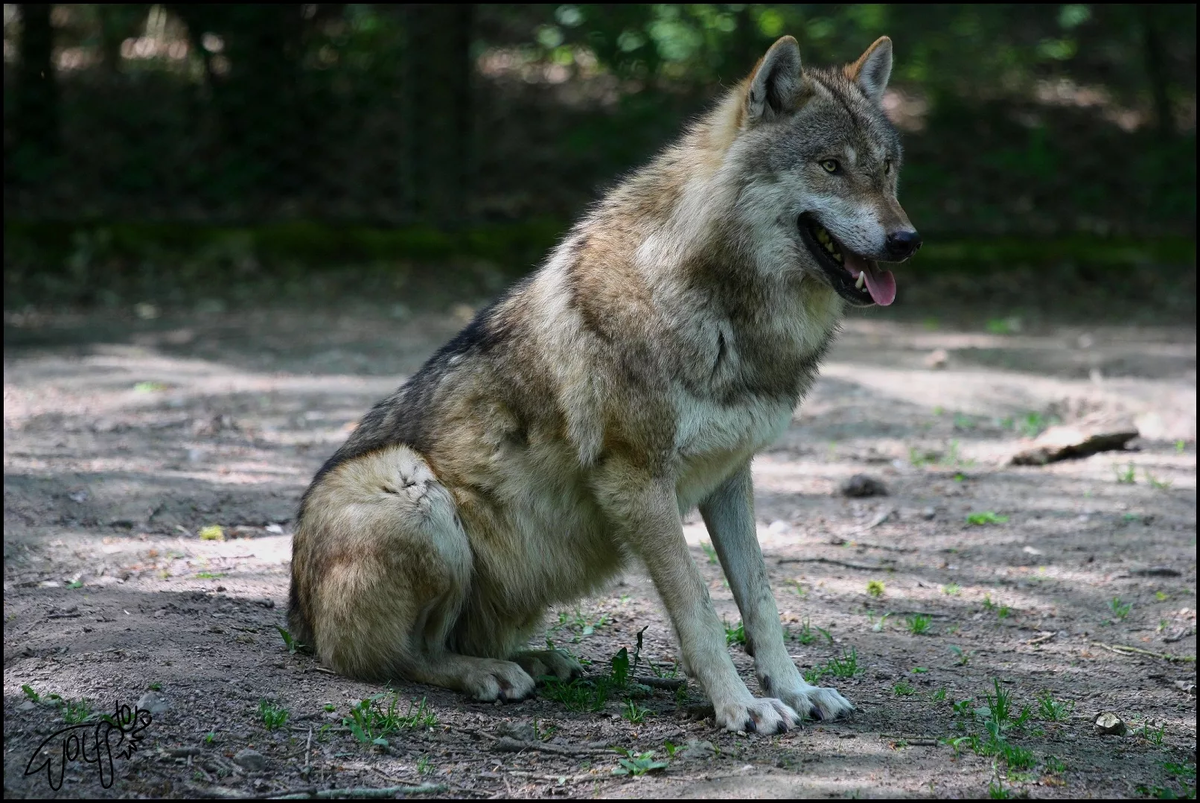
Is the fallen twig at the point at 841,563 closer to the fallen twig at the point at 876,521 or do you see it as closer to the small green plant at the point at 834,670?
the fallen twig at the point at 876,521

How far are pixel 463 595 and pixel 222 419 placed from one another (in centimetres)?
434

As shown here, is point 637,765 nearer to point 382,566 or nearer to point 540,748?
point 540,748

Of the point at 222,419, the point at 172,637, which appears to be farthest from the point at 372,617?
the point at 222,419

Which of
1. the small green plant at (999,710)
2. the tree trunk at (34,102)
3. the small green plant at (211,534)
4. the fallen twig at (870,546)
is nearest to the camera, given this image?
the small green plant at (999,710)

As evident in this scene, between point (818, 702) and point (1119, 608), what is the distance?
2028 mm

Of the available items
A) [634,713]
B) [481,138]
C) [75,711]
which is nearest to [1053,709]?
[634,713]

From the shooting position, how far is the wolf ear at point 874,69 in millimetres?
4434

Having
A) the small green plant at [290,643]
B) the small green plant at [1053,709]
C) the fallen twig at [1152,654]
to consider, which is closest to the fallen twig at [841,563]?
the fallen twig at [1152,654]

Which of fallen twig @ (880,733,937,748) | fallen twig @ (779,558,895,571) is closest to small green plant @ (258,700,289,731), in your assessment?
fallen twig @ (880,733,937,748)

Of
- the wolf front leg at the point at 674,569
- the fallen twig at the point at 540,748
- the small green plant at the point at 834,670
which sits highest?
the wolf front leg at the point at 674,569

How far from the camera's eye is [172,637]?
14.0 ft

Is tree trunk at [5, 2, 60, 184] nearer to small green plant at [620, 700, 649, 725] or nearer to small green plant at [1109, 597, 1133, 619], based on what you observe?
small green plant at [620, 700, 649, 725]

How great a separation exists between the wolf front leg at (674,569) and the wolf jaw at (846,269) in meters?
0.93

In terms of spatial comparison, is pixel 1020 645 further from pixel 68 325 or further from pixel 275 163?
pixel 275 163
